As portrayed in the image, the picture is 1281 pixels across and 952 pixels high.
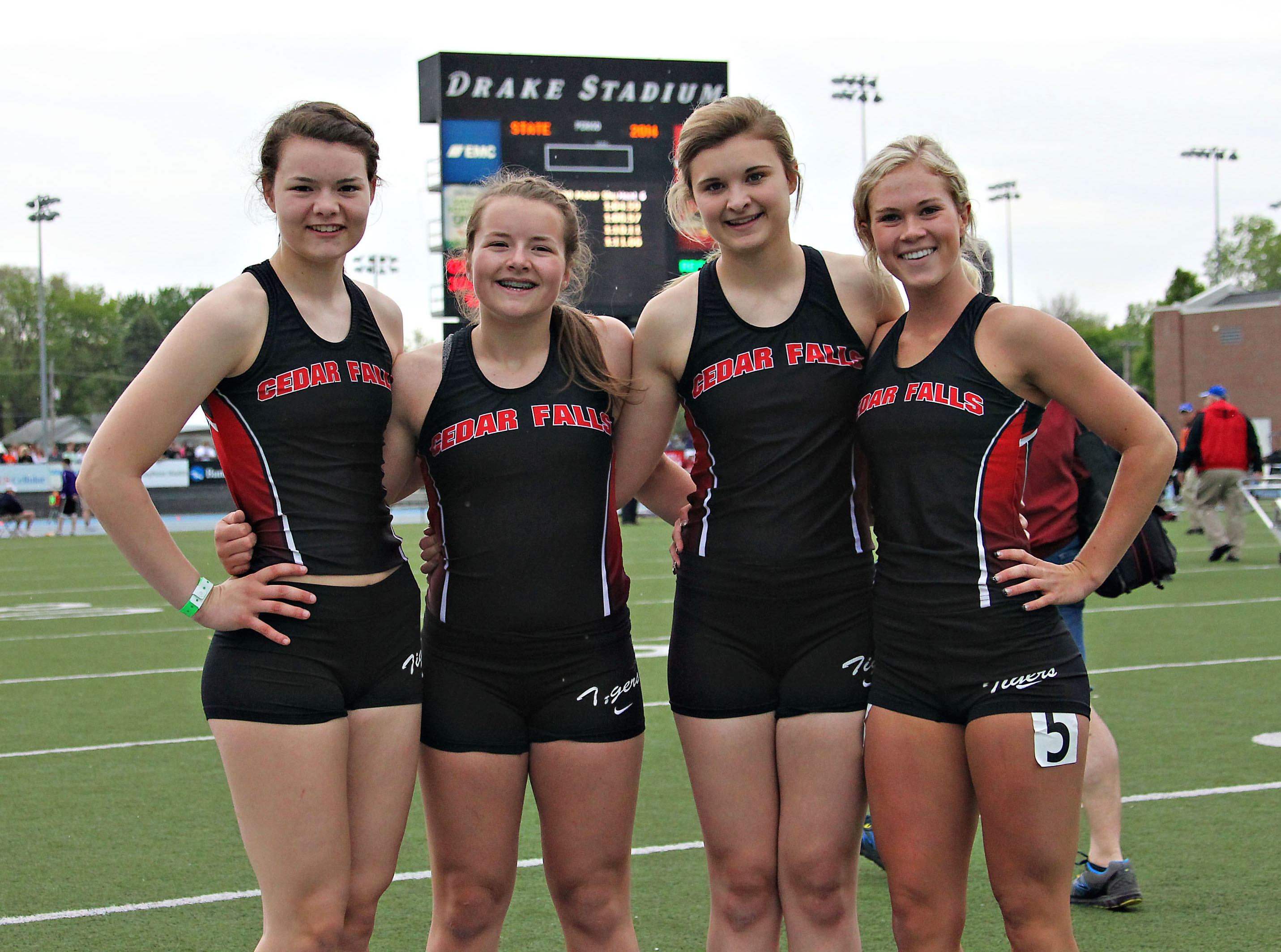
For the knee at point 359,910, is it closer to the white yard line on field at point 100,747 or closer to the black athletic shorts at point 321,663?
the black athletic shorts at point 321,663

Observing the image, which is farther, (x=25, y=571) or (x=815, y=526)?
(x=25, y=571)

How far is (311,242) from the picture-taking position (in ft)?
9.22

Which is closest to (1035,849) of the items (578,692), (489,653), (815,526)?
(815,526)

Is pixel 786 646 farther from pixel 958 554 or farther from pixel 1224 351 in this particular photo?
pixel 1224 351

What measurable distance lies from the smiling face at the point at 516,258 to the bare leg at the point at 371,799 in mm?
933

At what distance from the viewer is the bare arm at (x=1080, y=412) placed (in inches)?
109

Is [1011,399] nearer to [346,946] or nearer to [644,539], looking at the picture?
[346,946]

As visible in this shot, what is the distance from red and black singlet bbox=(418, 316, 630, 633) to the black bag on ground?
6.53ft

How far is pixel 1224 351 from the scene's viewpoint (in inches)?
1972

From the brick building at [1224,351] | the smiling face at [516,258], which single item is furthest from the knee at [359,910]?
the brick building at [1224,351]

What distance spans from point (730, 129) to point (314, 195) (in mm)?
952

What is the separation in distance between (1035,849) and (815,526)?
2.71ft

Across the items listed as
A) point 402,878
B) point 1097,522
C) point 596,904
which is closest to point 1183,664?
point 1097,522

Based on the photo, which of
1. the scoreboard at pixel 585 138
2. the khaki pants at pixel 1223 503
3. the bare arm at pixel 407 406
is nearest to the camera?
the bare arm at pixel 407 406
